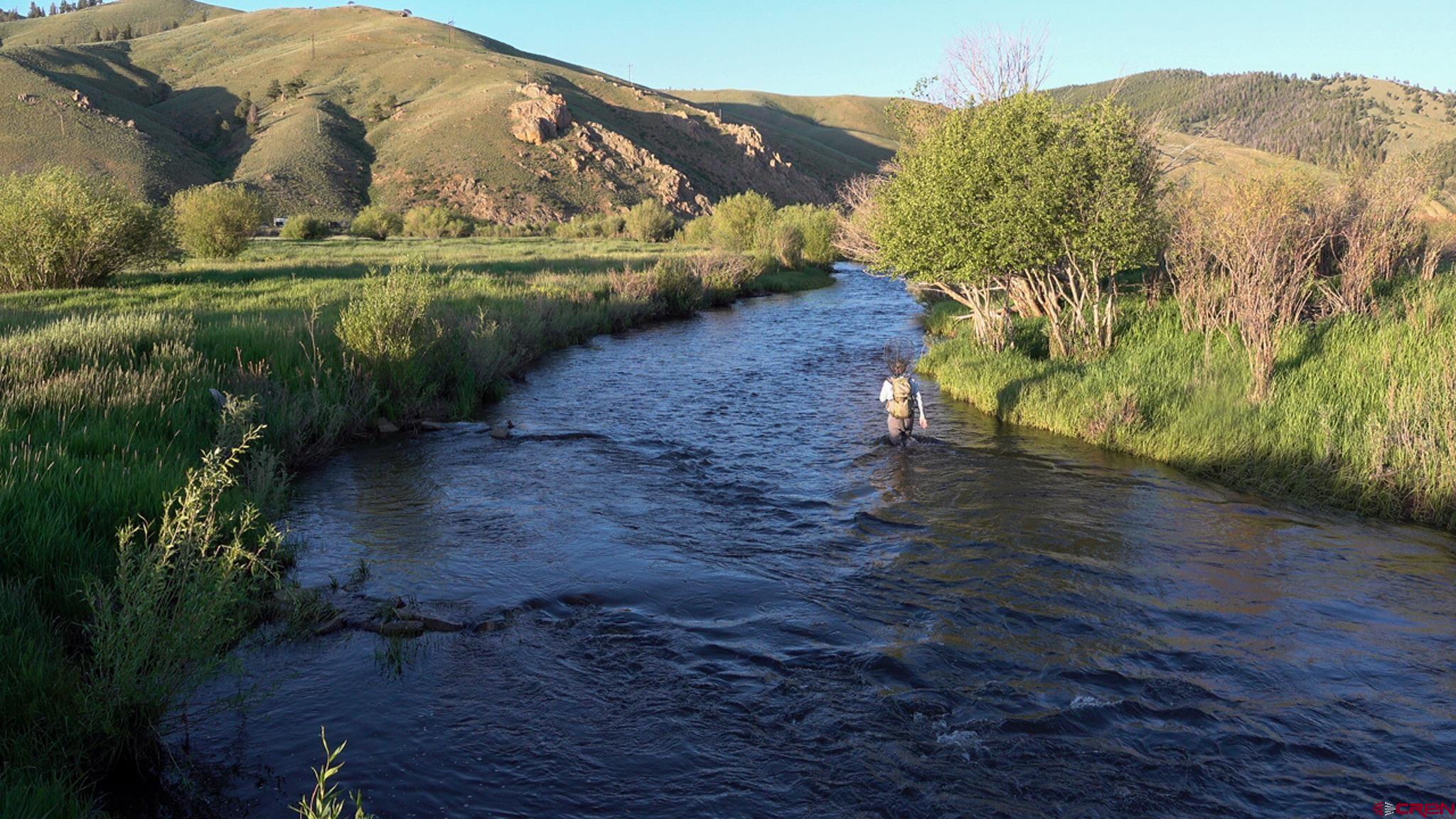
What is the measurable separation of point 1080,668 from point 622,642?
3.36 metres

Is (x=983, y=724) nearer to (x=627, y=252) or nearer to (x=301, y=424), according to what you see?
(x=301, y=424)

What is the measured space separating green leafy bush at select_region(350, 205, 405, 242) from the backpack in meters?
46.3

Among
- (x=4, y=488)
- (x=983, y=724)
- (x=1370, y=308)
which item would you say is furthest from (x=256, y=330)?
(x=1370, y=308)

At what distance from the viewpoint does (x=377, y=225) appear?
54125 mm

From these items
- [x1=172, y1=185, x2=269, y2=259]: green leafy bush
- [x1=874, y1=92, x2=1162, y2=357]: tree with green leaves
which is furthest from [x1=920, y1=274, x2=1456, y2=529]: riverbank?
[x1=172, y1=185, x2=269, y2=259]: green leafy bush

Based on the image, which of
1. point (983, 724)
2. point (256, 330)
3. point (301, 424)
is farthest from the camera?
point (256, 330)

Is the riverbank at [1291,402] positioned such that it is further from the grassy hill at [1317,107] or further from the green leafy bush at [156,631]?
the grassy hill at [1317,107]

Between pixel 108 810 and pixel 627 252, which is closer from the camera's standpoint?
pixel 108 810

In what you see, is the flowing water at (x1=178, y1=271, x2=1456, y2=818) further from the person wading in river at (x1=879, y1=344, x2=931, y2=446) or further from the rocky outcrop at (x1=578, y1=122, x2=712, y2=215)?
the rocky outcrop at (x1=578, y1=122, x2=712, y2=215)

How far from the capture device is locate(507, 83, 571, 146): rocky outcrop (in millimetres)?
83625

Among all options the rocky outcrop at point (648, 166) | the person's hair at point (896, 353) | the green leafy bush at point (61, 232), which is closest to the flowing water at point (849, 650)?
the person's hair at point (896, 353)

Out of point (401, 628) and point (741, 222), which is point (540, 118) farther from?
point (401, 628)

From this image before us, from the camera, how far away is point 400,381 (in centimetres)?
1373

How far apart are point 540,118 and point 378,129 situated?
57.3ft
